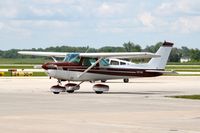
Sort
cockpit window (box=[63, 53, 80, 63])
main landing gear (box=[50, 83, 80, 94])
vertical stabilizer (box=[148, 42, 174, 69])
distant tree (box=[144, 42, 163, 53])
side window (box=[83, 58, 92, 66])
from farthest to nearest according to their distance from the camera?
distant tree (box=[144, 42, 163, 53]) → vertical stabilizer (box=[148, 42, 174, 69]) → side window (box=[83, 58, 92, 66]) → cockpit window (box=[63, 53, 80, 63]) → main landing gear (box=[50, 83, 80, 94])

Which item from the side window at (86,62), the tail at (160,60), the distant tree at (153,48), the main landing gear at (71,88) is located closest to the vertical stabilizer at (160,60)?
the tail at (160,60)

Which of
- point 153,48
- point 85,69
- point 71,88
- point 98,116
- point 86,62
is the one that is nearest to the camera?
point 98,116

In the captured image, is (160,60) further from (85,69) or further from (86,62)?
(85,69)

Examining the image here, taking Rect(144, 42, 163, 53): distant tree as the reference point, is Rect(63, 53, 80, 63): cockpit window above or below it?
below

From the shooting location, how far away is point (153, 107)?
24.6 m

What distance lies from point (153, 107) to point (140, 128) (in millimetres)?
7711

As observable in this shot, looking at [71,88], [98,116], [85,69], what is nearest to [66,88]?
[71,88]

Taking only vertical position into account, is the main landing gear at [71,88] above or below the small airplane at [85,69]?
below

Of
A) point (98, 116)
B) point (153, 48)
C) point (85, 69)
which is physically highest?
point (153, 48)

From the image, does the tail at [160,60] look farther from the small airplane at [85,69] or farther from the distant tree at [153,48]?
the distant tree at [153,48]

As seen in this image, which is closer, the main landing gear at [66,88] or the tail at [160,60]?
the main landing gear at [66,88]

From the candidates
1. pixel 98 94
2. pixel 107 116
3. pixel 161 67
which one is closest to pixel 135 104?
pixel 107 116

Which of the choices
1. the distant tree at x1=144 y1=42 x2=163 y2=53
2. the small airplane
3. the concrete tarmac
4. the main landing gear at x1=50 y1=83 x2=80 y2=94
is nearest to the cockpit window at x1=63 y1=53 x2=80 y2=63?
the small airplane

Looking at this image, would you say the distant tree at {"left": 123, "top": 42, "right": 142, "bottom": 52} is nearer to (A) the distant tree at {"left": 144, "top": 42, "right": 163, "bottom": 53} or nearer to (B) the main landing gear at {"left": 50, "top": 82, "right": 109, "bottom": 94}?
(A) the distant tree at {"left": 144, "top": 42, "right": 163, "bottom": 53}
